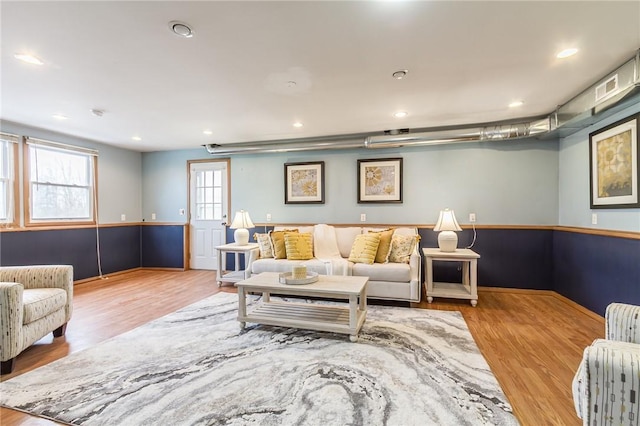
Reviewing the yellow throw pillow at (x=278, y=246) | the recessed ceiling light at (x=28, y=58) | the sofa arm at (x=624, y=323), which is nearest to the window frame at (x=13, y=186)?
the recessed ceiling light at (x=28, y=58)

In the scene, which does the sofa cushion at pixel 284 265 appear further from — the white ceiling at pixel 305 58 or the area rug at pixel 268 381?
the white ceiling at pixel 305 58

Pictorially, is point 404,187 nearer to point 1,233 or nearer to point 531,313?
point 531,313

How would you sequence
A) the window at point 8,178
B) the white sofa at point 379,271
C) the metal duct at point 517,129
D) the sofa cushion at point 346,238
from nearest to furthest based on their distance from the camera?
1. the metal duct at point 517,129
2. the white sofa at point 379,271
3. the window at point 8,178
4. the sofa cushion at point 346,238

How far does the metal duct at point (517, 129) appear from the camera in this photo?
2.43m

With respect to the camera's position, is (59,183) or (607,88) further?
(59,183)

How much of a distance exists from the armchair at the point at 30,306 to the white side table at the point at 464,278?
388cm

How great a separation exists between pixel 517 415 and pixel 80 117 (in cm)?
521

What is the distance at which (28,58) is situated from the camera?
227cm

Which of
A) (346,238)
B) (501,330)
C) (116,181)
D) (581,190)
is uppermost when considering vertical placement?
(116,181)

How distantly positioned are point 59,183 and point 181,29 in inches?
162

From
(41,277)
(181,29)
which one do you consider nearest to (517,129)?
(181,29)

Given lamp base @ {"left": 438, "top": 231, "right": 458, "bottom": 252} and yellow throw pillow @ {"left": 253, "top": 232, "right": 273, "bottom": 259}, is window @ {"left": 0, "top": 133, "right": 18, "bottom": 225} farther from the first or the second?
lamp base @ {"left": 438, "top": 231, "right": 458, "bottom": 252}

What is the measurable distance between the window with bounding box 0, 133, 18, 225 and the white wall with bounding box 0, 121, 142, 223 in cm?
60

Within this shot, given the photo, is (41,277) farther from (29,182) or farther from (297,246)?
(297,246)
